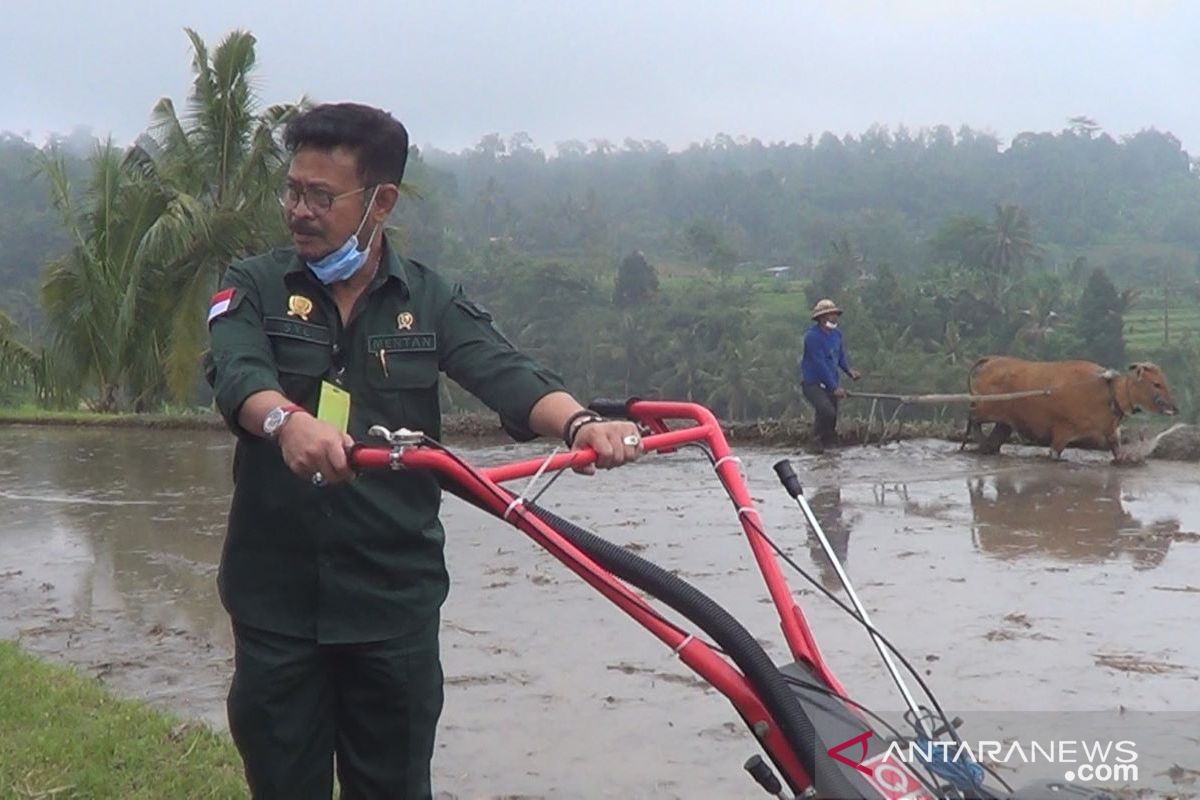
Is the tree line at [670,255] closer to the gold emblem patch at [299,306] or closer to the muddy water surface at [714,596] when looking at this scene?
the muddy water surface at [714,596]

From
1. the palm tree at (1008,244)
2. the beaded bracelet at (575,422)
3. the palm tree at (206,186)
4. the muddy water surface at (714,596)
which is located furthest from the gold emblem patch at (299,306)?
the palm tree at (1008,244)

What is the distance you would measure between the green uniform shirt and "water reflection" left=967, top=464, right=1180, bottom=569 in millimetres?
5476

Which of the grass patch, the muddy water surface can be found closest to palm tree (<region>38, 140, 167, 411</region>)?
the muddy water surface

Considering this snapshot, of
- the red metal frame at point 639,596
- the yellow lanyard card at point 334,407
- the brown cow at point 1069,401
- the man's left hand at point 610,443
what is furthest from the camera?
the brown cow at point 1069,401

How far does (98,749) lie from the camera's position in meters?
3.95

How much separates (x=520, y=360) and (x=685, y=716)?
220 centimetres

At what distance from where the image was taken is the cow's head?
10836 mm

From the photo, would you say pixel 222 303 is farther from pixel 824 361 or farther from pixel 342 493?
pixel 824 361

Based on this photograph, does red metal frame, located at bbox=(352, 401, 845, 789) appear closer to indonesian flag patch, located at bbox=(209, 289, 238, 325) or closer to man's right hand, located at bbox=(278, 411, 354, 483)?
man's right hand, located at bbox=(278, 411, 354, 483)

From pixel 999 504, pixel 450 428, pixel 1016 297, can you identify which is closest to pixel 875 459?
pixel 999 504

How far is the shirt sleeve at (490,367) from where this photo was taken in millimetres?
2688

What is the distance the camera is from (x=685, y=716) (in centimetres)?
452

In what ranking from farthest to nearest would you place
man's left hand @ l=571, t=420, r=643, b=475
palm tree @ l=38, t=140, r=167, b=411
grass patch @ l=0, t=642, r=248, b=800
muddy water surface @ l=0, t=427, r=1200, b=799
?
palm tree @ l=38, t=140, r=167, b=411 → muddy water surface @ l=0, t=427, r=1200, b=799 → grass patch @ l=0, t=642, r=248, b=800 → man's left hand @ l=571, t=420, r=643, b=475

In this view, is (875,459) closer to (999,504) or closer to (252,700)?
(999,504)
